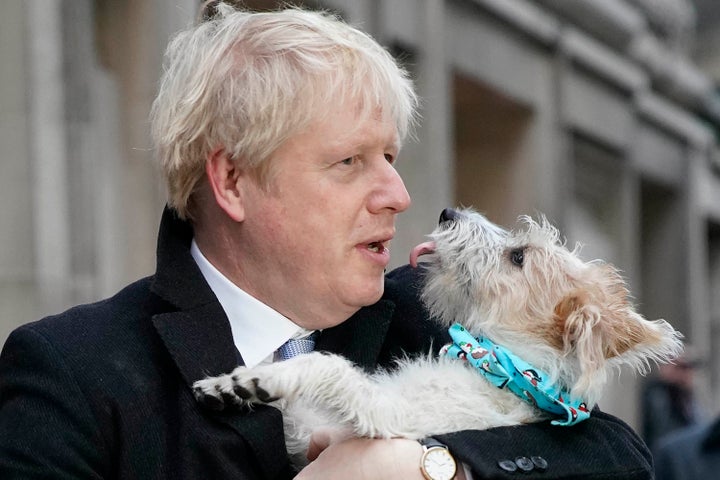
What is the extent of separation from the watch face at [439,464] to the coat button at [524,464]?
17 cm

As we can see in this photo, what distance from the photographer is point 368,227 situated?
3676 mm

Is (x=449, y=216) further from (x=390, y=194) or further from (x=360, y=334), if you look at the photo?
(x=390, y=194)

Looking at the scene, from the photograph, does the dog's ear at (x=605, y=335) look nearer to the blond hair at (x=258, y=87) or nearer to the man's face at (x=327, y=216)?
the man's face at (x=327, y=216)

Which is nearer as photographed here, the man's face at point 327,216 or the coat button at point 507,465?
the coat button at point 507,465

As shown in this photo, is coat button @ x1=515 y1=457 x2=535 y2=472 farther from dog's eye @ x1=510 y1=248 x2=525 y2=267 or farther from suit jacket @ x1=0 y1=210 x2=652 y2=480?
dog's eye @ x1=510 y1=248 x2=525 y2=267

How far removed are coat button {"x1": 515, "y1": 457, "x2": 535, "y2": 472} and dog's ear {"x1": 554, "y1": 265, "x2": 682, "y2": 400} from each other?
0.40 meters

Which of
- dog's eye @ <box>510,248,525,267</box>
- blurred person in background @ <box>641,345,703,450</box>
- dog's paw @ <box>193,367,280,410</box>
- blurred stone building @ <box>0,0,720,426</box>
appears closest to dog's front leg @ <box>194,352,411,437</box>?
dog's paw @ <box>193,367,280,410</box>

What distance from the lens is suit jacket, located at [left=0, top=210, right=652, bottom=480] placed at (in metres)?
3.33

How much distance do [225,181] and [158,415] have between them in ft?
2.32

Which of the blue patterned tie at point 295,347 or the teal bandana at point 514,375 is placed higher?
the blue patterned tie at point 295,347

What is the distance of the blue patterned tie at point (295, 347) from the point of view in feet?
12.6

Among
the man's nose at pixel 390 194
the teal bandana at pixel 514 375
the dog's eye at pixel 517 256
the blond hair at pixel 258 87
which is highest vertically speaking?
the blond hair at pixel 258 87

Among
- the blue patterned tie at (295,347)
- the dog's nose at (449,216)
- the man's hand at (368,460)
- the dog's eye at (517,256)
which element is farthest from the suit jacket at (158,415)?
the dog's nose at (449,216)

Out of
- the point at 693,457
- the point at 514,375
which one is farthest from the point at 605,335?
the point at 693,457
